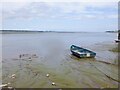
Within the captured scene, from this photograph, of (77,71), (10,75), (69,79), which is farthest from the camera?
(77,71)

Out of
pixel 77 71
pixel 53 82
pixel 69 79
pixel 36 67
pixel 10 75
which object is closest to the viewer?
pixel 53 82

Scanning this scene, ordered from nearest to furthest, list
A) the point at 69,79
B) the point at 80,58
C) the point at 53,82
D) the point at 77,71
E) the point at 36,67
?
1. the point at 53,82
2. the point at 69,79
3. the point at 77,71
4. the point at 36,67
5. the point at 80,58

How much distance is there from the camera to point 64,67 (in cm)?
2117

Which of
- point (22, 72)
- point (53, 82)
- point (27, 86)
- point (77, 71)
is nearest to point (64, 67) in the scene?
point (77, 71)

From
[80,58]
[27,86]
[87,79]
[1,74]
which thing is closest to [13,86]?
[27,86]

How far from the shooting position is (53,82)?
15531 millimetres

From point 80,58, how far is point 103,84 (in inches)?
466

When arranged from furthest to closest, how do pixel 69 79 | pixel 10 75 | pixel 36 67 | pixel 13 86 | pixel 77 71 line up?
1. pixel 36 67
2. pixel 77 71
3. pixel 10 75
4. pixel 69 79
5. pixel 13 86

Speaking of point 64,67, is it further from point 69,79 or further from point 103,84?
point 103,84

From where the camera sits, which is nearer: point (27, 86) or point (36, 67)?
point (27, 86)

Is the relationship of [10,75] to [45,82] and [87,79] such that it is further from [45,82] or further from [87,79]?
[87,79]

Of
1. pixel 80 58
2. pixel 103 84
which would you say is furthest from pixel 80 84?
pixel 80 58

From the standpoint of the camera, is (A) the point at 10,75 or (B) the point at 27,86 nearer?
(B) the point at 27,86

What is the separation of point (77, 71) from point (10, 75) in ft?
19.2
